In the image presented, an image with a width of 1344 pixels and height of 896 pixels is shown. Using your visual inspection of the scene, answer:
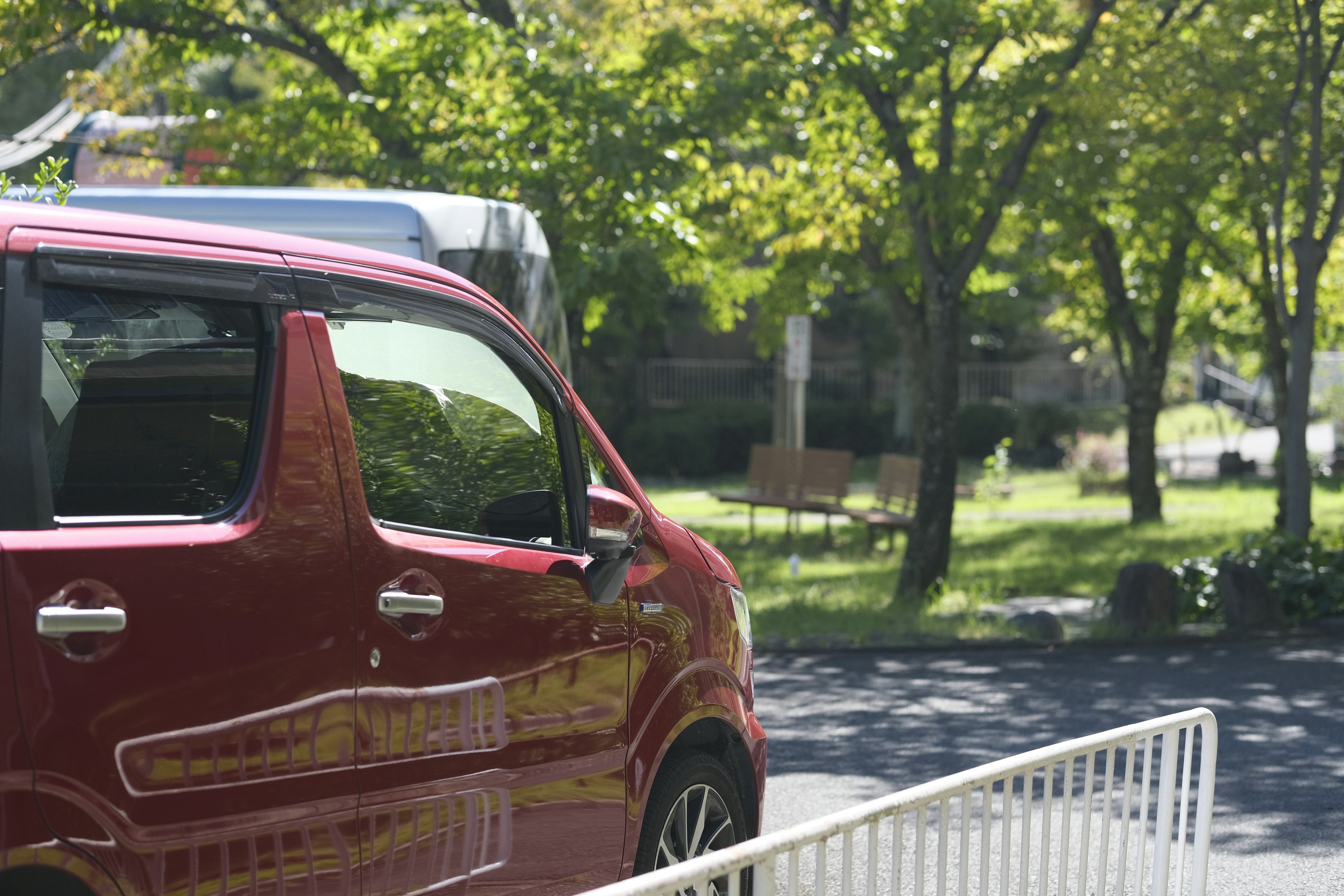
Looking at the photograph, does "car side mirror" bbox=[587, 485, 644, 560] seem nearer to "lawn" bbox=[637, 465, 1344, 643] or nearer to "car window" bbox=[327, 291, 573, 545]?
"car window" bbox=[327, 291, 573, 545]

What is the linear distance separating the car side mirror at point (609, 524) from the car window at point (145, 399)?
1011 millimetres

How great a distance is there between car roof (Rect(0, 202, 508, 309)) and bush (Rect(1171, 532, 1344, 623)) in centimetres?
958

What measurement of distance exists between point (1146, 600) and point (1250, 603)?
2.61ft

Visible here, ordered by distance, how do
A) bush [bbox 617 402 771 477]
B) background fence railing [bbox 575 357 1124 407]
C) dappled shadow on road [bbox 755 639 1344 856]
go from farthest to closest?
background fence railing [bbox 575 357 1124 407], bush [bbox 617 402 771 477], dappled shadow on road [bbox 755 639 1344 856]

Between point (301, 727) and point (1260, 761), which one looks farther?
point (1260, 761)

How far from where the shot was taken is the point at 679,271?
51.3ft

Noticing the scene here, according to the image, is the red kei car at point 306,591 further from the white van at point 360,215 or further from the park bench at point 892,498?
the park bench at point 892,498

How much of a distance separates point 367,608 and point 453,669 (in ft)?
0.96

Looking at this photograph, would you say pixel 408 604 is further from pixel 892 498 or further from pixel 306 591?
pixel 892 498

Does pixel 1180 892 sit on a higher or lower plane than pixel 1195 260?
lower

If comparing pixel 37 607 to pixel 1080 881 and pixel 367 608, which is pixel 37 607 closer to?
pixel 367 608

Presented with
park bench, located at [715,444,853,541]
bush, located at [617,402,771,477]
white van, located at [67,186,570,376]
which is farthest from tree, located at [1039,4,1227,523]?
bush, located at [617,402,771,477]

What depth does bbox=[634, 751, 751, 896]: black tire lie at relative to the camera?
3.95 meters

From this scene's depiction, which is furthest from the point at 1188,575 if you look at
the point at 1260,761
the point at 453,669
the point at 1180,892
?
the point at 453,669
